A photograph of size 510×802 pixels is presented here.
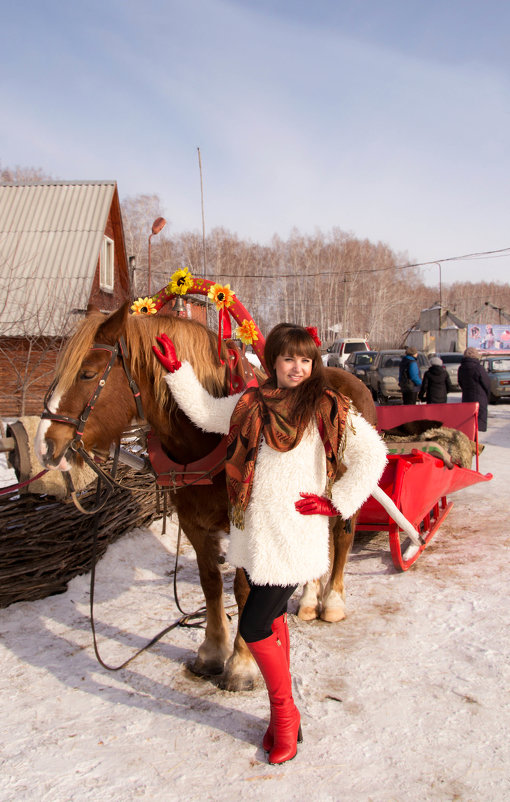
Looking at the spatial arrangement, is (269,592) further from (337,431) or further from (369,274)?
(369,274)

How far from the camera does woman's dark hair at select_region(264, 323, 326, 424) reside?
204 cm

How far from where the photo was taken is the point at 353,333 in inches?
2125

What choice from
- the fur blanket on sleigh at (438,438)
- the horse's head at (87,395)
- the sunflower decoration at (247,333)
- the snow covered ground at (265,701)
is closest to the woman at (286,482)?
the snow covered ground at (265,701)

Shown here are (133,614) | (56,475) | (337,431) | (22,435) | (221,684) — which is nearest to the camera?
(337,431)

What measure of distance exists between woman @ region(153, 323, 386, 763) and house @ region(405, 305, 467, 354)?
31.4 m

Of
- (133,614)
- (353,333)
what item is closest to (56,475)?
(133,614)

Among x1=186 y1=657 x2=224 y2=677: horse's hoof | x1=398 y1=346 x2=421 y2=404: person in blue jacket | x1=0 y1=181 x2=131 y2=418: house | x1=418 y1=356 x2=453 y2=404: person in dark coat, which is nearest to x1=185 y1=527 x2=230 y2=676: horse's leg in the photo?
x1=186 y1=657 x2=224 y2=677: horse's hoof

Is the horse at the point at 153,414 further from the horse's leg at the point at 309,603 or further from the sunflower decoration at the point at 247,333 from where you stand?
the horse's leg at the point at 309,603

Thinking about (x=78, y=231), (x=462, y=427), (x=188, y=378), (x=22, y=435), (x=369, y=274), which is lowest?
(x=462, y=427)

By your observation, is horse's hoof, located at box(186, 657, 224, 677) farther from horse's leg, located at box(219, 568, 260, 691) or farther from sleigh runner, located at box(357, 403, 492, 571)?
sleigh runner, located at box(357, 403, 492, 571)

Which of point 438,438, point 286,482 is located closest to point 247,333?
point 286,482

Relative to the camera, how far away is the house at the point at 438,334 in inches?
1413

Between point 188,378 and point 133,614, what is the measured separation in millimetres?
1905

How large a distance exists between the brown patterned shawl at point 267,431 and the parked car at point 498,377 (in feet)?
51.1
